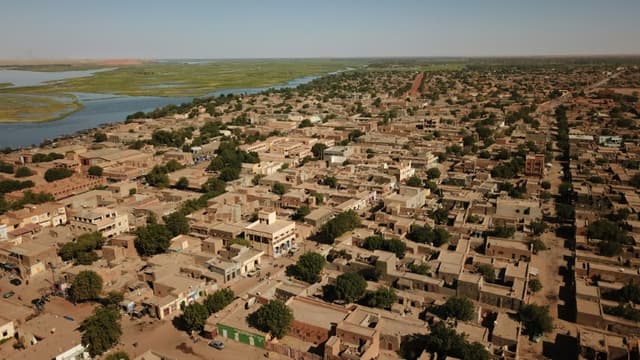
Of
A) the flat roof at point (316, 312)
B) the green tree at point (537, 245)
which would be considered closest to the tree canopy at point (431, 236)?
the green tree at point (537, 245)

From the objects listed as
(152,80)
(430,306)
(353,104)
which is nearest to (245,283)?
(430,306)

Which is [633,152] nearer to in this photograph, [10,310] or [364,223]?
[364,223]

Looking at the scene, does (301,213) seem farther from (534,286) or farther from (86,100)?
(86,100)

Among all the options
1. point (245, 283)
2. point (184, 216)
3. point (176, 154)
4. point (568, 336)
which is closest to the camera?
point (568, 336)

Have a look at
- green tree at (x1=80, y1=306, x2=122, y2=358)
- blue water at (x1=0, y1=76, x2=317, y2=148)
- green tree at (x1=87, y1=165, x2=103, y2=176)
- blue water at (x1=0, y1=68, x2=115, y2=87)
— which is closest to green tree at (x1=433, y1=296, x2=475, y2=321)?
green tree at (x1=80, y1=306, x2=122, y2=358)

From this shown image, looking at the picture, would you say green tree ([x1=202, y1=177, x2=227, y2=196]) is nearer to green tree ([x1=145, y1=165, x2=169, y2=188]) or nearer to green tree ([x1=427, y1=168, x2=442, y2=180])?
green tree ([x1=145, y1=165, x2=169, y2=188])

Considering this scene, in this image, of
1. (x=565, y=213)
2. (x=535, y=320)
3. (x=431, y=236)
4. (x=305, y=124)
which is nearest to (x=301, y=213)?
(x=431, y=236)

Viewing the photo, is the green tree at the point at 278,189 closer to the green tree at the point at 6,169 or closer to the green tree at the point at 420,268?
the green tree at the point at 420,268
